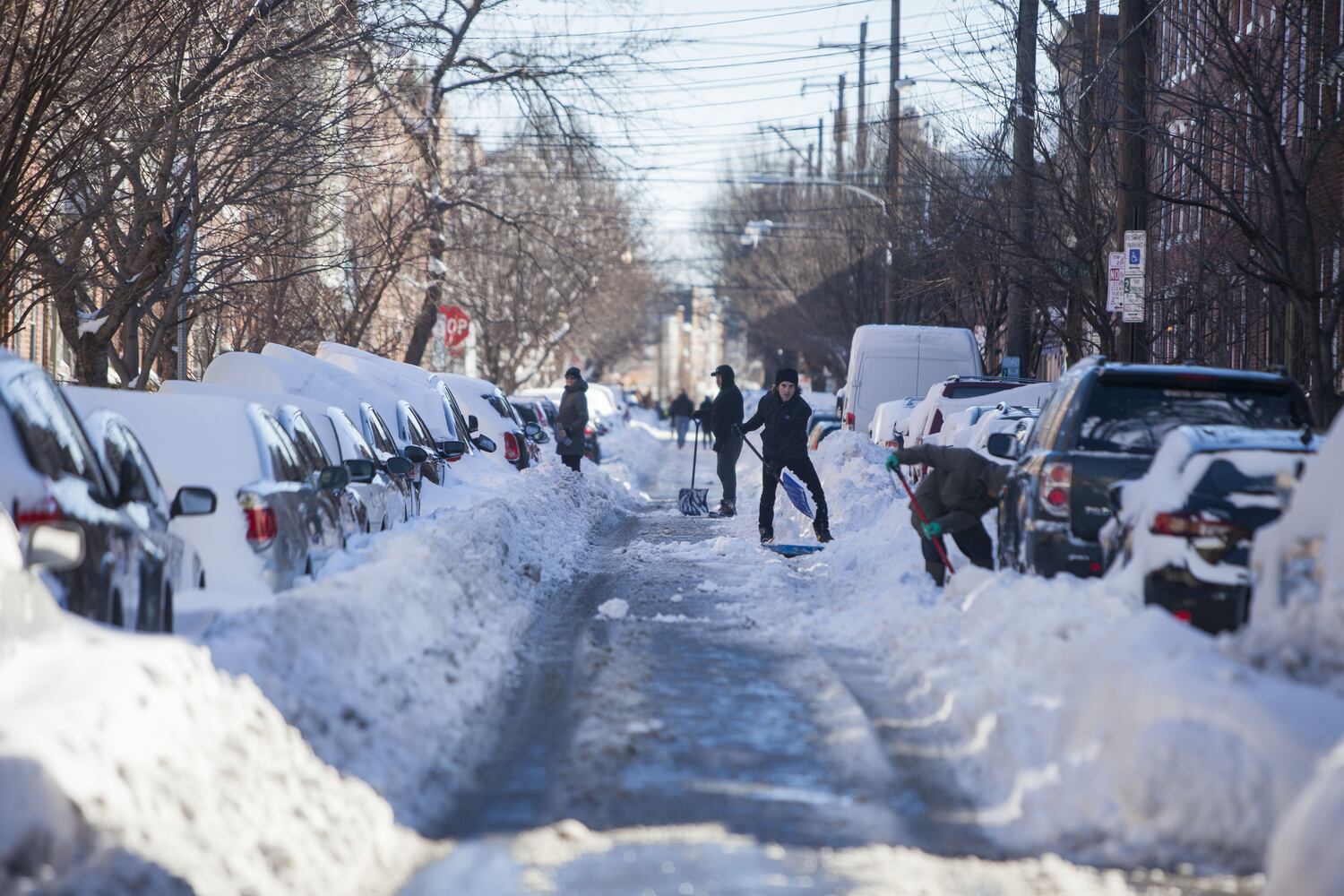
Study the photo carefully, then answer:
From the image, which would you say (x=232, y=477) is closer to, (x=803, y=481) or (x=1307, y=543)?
→ (x=1307, y=543)

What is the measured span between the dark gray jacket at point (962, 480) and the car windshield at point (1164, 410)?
1.35 metres

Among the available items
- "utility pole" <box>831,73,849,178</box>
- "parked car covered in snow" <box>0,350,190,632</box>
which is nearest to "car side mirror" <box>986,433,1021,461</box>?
"parked car covered in snow" <box>0,350,190,632</box>

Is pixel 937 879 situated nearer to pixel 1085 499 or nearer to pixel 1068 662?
pixel 1068 662

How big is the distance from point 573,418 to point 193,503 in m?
16.8

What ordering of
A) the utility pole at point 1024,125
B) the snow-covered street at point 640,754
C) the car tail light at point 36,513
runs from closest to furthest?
the snow-covered street at point 640,754, the car tail light at point 36,513, the utility pole at point 1024,125

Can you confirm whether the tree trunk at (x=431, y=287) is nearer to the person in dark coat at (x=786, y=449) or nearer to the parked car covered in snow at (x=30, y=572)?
the person in dark coat at (x=786, y=449)

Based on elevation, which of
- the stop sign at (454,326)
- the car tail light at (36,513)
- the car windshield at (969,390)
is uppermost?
the stop sign at (454,326)

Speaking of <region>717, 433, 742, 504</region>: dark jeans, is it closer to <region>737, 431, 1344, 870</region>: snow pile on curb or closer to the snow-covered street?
the snow-covered street

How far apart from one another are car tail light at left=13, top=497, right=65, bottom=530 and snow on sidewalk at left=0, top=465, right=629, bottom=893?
30.5 inches

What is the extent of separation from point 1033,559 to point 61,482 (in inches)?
240

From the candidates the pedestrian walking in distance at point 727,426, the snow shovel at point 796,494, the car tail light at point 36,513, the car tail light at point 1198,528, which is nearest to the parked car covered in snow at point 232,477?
the car tail light at point 36,513

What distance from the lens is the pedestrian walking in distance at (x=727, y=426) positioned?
2130 centimetres

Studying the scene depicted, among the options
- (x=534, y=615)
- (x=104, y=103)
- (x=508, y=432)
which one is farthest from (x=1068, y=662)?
(x=508, y=432)

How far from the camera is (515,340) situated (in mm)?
51125
